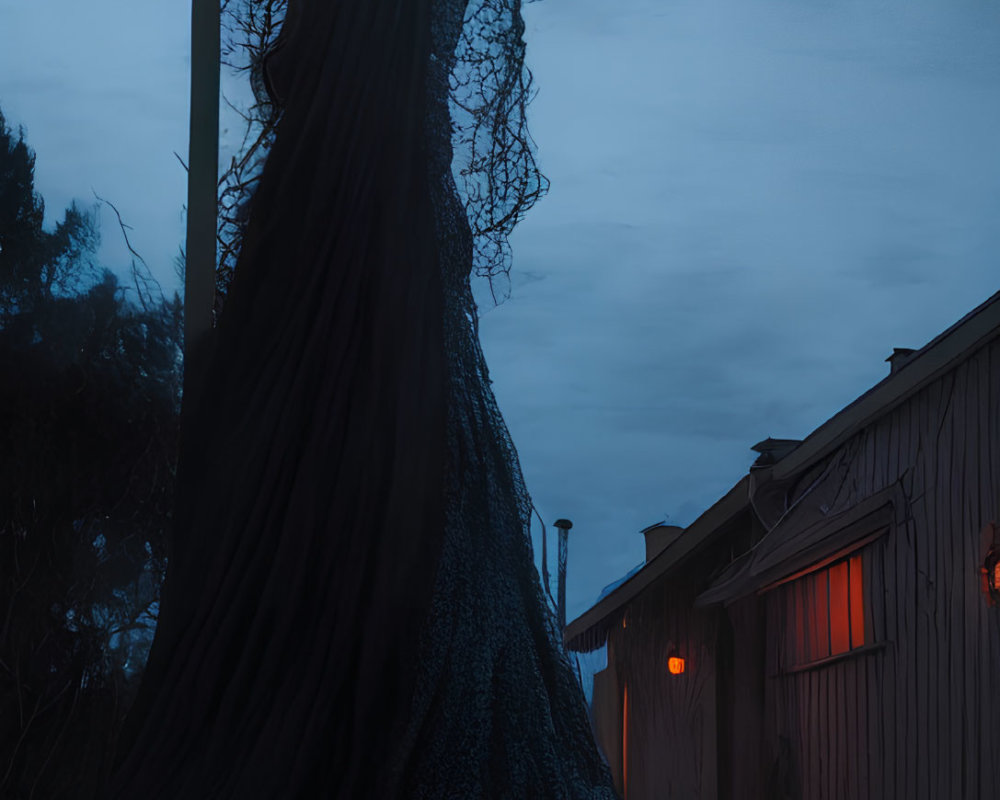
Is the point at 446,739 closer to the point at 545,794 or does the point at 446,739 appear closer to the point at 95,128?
the point at 545,794

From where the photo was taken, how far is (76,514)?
2227 mm

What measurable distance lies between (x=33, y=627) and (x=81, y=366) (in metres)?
0.97

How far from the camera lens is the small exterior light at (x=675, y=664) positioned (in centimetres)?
903

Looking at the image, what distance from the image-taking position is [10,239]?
3189 mm

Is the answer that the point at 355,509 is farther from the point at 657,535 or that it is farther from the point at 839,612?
the point at 657,535

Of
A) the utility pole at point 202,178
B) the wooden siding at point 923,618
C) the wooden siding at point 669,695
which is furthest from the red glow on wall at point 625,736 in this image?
the utility pole at point 202,178

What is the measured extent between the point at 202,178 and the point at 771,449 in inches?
265

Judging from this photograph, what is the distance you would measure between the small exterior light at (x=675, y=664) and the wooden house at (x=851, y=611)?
0.06 ft

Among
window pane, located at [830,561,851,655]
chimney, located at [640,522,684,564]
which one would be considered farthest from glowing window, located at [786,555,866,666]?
chimney, located at [640,522,684,564]

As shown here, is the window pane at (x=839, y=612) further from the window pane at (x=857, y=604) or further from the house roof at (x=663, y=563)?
the house roof at (x=663, y=563)

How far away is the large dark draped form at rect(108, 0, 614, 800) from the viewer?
122cm

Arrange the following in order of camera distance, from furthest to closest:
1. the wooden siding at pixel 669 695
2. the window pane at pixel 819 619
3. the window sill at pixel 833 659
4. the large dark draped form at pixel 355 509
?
the wooden siding at pixel 669 695 → the window pane at pixel 819 619 → the window sill at pixel 833 659 → the large dark draped form at pixel 355 509

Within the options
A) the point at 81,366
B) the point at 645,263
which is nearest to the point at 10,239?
the point at 81,366

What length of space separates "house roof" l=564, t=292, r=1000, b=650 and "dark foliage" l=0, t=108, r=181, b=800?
149 inches
